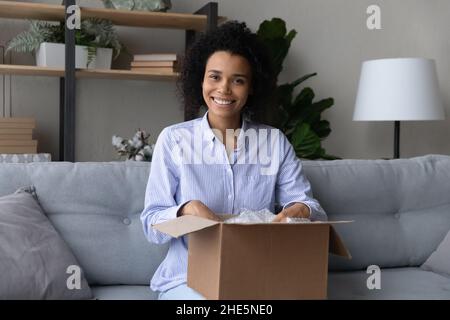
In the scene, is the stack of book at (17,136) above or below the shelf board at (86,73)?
below

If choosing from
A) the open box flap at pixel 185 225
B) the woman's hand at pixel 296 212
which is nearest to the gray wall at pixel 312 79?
the woman's hand at pixel 296 212

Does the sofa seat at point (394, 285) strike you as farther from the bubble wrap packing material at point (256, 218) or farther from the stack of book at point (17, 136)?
the stack of book at point (17, 136)

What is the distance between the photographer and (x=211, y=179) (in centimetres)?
180

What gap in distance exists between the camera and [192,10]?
369cm

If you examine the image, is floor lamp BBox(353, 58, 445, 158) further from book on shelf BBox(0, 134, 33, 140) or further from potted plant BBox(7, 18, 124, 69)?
book on shelf BBox(0, 134, 33, 140)

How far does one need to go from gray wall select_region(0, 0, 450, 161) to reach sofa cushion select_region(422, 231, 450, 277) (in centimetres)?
186

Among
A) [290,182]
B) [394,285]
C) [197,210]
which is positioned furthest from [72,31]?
[394,285]

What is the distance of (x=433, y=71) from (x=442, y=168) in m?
1.20

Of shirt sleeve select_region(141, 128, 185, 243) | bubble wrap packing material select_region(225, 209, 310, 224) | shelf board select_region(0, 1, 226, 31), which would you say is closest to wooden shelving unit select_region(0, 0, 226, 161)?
shelf board select_region(0, 1, 226, 31)

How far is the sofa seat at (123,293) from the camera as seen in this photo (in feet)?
6.02

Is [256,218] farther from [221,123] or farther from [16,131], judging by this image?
[16,131]

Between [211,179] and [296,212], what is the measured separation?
0.25m

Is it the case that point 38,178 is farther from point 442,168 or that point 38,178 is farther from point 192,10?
point 192,10

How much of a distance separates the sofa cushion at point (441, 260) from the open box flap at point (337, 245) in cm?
73
